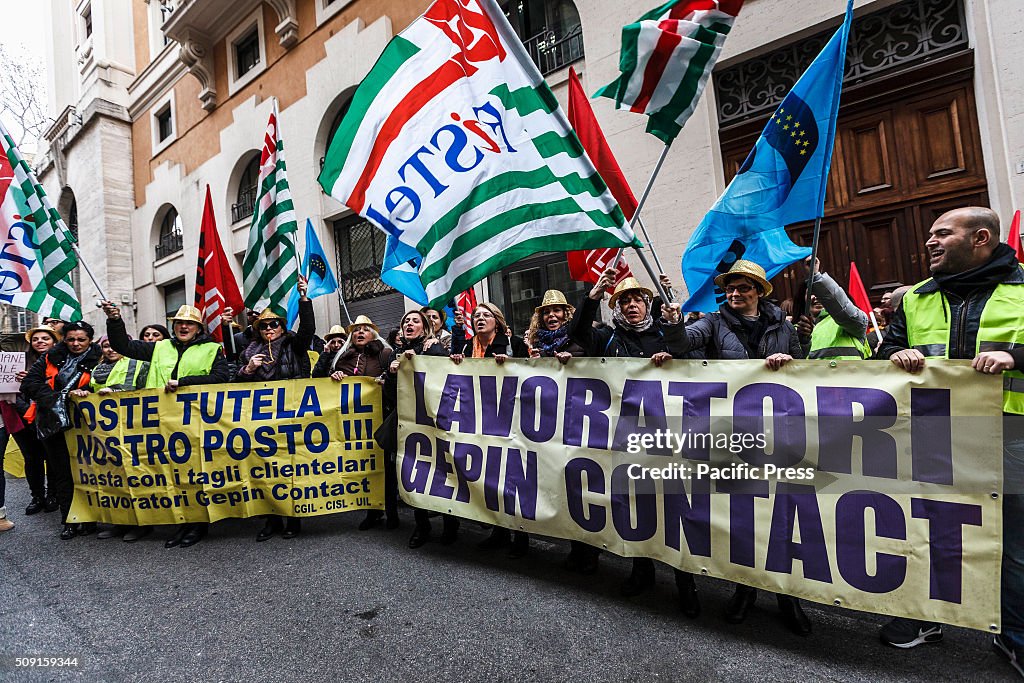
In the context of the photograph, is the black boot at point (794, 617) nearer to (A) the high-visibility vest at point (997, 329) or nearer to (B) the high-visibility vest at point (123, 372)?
(A) the high-visibility vest at point (997, 329)

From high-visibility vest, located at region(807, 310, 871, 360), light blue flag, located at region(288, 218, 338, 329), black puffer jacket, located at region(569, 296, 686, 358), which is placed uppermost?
light blue flag, located at region(288, 218, 338, 329)

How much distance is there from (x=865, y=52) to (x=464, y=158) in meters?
5.00

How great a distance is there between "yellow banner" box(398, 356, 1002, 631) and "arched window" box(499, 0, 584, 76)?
238 inches

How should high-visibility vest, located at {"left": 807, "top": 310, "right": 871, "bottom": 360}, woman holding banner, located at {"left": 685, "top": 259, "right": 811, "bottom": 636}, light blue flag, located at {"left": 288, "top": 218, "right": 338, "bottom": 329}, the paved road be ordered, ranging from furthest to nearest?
light blue flag, located at {"left": 288, "top": 218, "right": 338, "bottom": 329} → high-visibility vest, located at {"left": 807, "top": 310, "right": 871, "bottom": 360} → woman holding banner, located at {"left": 685, "top": 259, "right": 811, "bottom": 636} → the paved road

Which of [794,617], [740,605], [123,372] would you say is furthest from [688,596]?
[123,372]

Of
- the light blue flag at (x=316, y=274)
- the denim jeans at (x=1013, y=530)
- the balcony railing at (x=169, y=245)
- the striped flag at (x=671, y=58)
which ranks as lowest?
the denim jeans at (x=1013, y=530)

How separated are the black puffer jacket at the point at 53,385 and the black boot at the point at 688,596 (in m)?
5.07

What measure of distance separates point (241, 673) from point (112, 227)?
2067 centimetres

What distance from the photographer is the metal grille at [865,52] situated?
17.0 ft

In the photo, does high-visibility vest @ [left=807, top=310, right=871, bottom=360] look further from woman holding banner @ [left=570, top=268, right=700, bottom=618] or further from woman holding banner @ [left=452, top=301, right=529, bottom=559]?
woman holding banner @ [left=452, top=301, right=529, bottom=559]

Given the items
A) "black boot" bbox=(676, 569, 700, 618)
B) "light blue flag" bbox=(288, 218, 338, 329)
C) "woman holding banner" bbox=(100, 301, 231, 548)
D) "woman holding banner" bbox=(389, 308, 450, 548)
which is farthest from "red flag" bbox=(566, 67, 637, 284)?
"woman holding banner" bbox=(100, 301, 231, 548)

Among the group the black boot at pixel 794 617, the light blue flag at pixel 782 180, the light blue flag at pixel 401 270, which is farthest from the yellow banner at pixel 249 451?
the black boot at pixel 794 617

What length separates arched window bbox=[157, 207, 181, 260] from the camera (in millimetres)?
16906

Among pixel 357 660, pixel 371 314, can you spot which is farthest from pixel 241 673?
pixel 371 314
